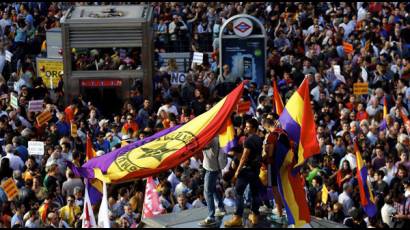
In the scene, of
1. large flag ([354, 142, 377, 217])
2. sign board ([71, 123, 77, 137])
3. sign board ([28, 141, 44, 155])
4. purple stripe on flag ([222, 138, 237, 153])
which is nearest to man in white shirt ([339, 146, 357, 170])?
large flag ([354, 142, 377, 217])

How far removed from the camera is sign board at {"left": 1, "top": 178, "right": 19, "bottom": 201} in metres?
22.7

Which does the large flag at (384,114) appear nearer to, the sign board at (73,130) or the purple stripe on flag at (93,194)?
the sign board at (73,130)

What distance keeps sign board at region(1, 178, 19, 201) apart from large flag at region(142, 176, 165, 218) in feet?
7.45

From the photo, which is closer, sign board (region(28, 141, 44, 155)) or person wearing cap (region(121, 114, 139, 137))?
sign board (region(28, 141, 44, 155))

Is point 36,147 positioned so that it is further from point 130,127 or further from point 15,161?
point 130,127

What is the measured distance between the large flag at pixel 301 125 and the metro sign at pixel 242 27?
13259 mm

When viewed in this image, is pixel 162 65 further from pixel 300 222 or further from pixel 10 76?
pixel 300 222

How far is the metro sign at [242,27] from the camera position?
1288 inches

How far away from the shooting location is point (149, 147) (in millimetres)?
18750

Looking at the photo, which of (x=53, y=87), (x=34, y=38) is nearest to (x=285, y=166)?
(x=53, y=87)

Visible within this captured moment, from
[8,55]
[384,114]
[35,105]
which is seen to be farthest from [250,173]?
[8,55]

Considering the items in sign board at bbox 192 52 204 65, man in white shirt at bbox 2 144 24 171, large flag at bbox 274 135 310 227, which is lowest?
man in white shirt at bbox 2 144 24 171

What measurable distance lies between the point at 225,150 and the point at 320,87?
11337mm

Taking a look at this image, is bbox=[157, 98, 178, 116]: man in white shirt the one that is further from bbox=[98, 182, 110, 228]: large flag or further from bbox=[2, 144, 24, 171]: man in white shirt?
bbox=[98, 182, 110, 228]: large flag
